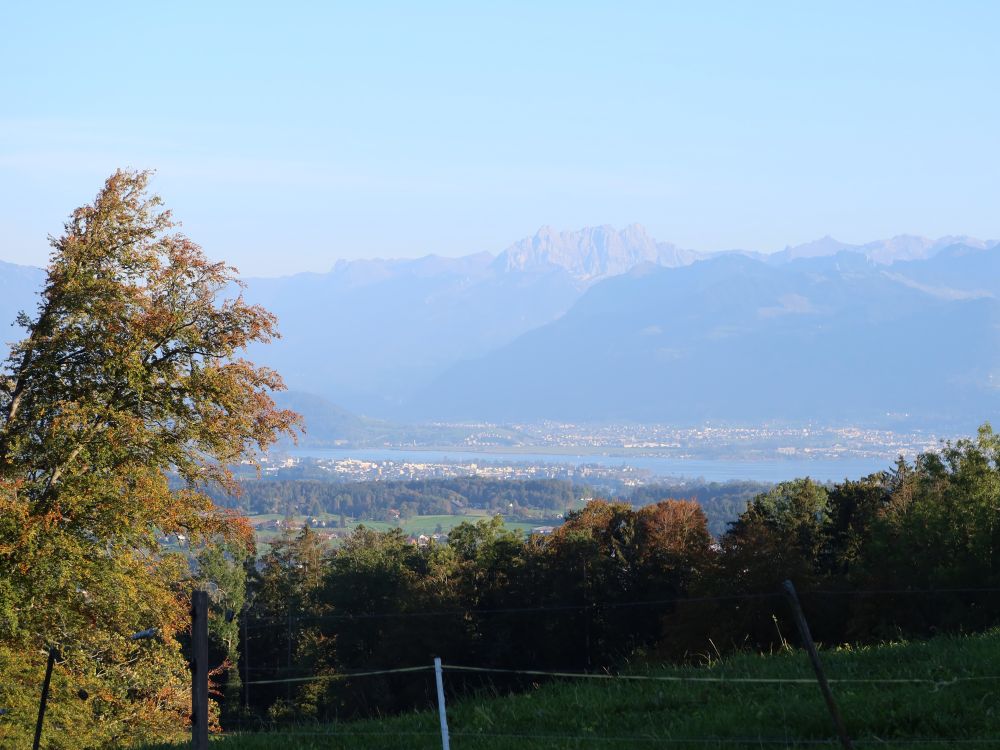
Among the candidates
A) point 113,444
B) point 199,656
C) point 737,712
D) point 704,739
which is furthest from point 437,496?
point 199,656

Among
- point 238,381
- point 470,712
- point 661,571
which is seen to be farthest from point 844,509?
point 470,712

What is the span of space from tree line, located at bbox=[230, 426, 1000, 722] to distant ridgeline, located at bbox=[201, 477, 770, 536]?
9670 centimetres

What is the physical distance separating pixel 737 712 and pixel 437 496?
6740 inches

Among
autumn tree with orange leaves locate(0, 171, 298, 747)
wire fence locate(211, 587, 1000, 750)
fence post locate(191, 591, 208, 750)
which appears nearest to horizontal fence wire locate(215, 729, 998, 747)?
wire fence locate(211, 587, 1000, 750)

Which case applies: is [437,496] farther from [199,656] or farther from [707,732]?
[199,656]

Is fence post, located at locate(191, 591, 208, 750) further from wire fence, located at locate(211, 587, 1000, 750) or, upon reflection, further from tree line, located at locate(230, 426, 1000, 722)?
tree line, located at locate(230, 426, 1000, 722)

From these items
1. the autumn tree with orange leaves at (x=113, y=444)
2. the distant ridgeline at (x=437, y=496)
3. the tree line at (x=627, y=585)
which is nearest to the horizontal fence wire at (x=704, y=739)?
the autumn tree with orange leaves at (x=113, y=444)

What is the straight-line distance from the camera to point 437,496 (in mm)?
180250

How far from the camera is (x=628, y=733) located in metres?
10.1

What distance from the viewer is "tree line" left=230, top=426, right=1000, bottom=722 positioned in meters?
30.4

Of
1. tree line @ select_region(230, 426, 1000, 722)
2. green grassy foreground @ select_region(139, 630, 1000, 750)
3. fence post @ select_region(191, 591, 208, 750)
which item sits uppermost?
fence post @ select_region(191, 591, 208, 750)

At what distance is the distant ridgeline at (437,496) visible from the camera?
542 ft

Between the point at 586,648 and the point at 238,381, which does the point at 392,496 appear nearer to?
the point at 586,648

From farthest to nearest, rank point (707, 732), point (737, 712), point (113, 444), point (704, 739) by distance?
point (113, 444) → point (737, 712) → point (707, 732) → point (704, 739)
